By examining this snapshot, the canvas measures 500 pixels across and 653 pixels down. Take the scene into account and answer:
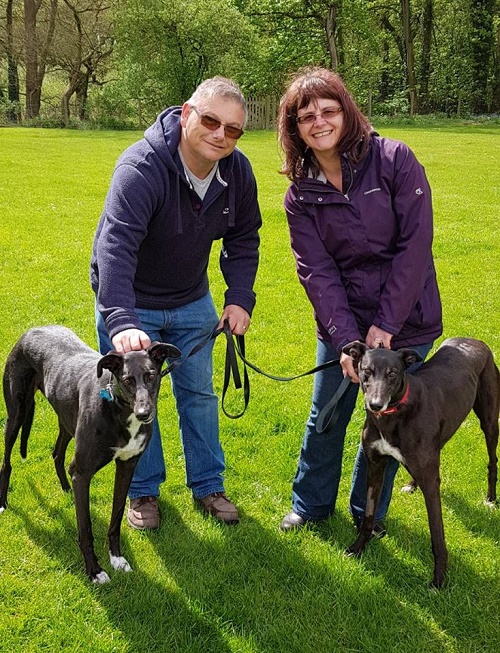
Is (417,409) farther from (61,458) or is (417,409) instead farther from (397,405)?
(61,458)

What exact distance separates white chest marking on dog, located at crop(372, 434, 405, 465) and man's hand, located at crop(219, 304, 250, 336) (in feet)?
3.55

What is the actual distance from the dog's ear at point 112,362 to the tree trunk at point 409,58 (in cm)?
3660

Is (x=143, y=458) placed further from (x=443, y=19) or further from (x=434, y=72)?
(x=443, y=19)

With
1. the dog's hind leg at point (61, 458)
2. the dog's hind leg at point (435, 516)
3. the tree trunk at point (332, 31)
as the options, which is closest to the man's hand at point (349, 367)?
the dog's hind leg at point (435, 516)

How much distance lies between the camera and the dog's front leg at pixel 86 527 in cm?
357

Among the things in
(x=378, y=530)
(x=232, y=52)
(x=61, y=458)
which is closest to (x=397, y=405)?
(x=378, y=530)

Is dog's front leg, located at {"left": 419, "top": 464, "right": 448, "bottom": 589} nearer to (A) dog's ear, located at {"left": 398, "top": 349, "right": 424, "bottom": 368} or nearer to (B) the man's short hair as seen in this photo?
(A) dog's ear, located at {"left": 398, "top": 349, "right": 424, "bottom": 368}

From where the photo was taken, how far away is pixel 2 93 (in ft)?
129

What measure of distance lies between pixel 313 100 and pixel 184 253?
1102 millimetres

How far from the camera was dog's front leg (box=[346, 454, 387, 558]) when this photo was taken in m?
3.66

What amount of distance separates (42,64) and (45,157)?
72.2 ft

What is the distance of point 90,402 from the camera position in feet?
11.5

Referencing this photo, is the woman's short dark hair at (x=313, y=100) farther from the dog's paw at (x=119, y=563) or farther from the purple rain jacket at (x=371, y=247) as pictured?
the dog's paw at (x=119, y=563)

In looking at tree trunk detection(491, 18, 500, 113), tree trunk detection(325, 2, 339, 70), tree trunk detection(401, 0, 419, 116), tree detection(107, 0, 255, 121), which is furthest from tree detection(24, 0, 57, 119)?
tree trunk detection(491, 18, 500, 113)
